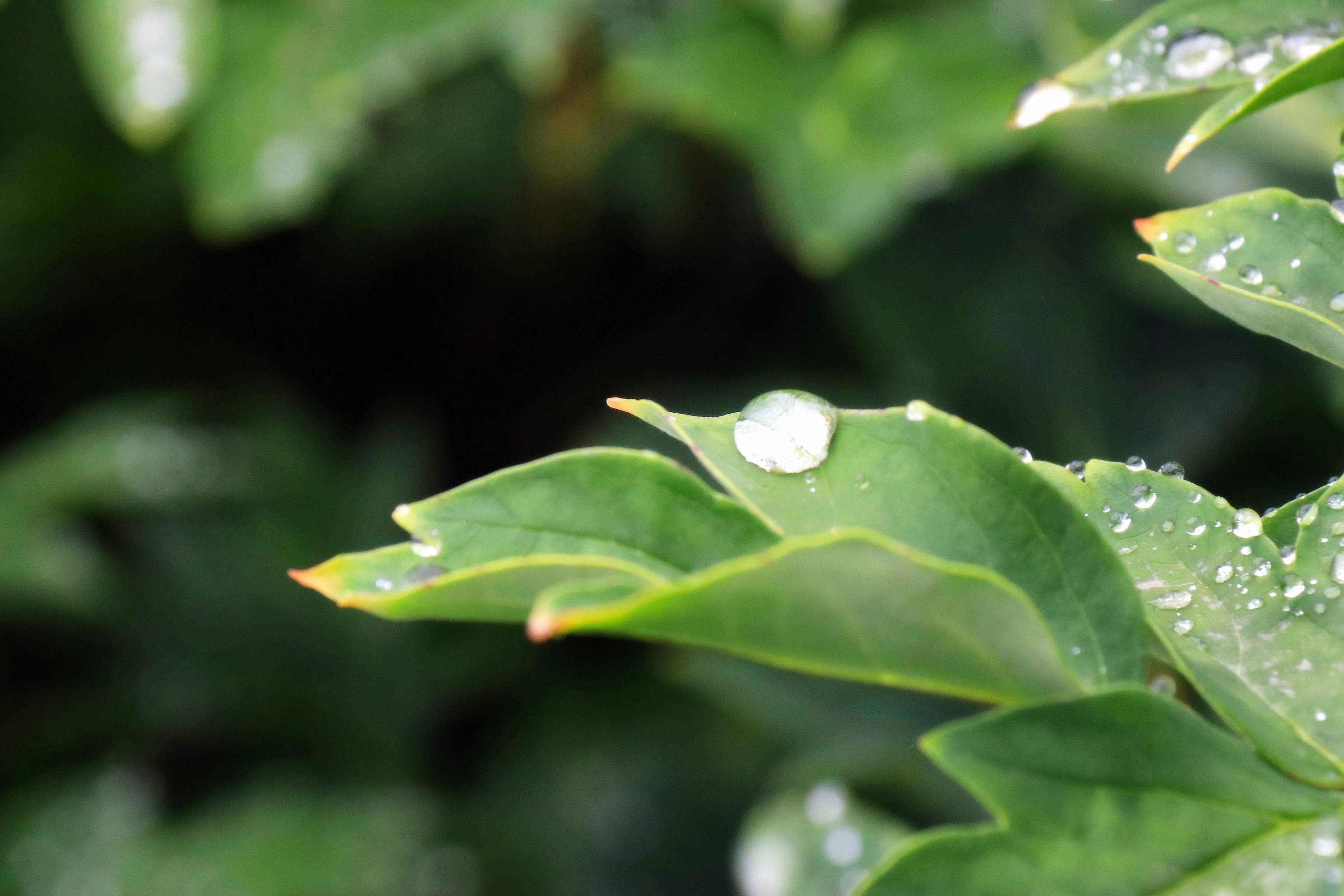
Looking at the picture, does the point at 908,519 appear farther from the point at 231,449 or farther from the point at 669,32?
the point at 231,449

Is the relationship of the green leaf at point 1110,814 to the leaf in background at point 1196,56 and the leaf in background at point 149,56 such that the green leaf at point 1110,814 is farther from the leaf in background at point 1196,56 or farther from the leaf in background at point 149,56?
the leaf in background at point 149,56

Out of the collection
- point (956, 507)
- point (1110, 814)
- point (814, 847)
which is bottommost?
point (814, 847)

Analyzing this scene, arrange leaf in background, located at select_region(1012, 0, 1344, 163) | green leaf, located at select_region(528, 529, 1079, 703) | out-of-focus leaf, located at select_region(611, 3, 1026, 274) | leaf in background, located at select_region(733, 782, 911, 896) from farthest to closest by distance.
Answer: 1. out-of-focus leaf, located at select_region(611, 3, 1026, 274)
2. leaf in background, located at select_region(733, 782, 911, 896)
3. leaf in background, located at select_region(1012, 0, 1344, 163)
4. green leaf, located at select_region(528, 529, 1079, 703)

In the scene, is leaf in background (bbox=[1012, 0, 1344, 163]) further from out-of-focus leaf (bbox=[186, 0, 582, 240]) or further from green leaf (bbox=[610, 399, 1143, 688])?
out-of-focus leaf (bbox=[186, 0, 582, 240])

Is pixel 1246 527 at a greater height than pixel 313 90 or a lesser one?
lesser

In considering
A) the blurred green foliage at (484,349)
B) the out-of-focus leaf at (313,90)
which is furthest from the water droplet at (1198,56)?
the out-of-focus leaf at (313,90)

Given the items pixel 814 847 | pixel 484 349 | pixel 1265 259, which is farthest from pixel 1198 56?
pixel 484 349

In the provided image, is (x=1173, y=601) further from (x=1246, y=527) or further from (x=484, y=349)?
(x=484, y=349)

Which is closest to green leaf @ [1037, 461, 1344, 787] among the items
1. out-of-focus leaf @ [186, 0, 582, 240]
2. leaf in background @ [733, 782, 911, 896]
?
leaf in background @ [733, 782, 911, 896]
